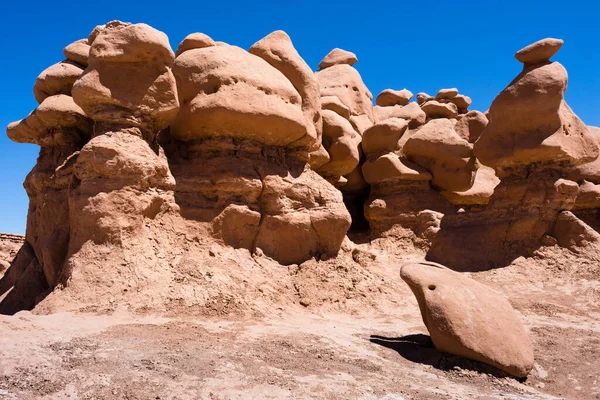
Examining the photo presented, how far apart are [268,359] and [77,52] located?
6254 millimetres

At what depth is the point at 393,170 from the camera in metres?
11.4

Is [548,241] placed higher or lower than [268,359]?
higher

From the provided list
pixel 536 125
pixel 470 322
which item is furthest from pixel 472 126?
pixel 470 322

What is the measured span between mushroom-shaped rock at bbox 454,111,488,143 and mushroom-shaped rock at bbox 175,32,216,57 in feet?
26.2

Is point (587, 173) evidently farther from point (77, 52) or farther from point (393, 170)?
point (77, 52)

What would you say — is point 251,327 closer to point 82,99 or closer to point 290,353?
point 290,353

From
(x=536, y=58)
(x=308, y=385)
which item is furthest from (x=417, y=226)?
(x=308, y=385)

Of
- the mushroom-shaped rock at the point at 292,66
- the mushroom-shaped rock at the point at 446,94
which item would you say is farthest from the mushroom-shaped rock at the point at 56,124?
the mushroom-shaped rock at the point at 446,94

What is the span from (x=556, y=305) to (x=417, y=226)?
11.9ft

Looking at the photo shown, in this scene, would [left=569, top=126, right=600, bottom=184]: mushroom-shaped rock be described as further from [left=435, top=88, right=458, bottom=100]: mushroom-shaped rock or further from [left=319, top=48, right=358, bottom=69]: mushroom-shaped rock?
[left=319, top=48, right=358, bottom=69]: mushroom-shaped rock

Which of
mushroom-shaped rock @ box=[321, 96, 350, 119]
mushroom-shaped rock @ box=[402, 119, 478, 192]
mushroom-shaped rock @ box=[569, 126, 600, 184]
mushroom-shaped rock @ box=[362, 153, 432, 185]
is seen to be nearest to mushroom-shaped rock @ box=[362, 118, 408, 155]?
mushroom-shaped rock @ box=[362, 153, 432, 185]

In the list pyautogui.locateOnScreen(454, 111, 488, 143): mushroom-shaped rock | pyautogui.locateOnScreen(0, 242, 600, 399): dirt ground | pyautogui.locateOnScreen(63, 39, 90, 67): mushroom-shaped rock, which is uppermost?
pyautogui.locateOnScreen(454, 111, 488, 143): mushroom-shaped rock

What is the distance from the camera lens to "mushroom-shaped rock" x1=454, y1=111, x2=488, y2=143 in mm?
13547

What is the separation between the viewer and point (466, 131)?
44.8 feet
